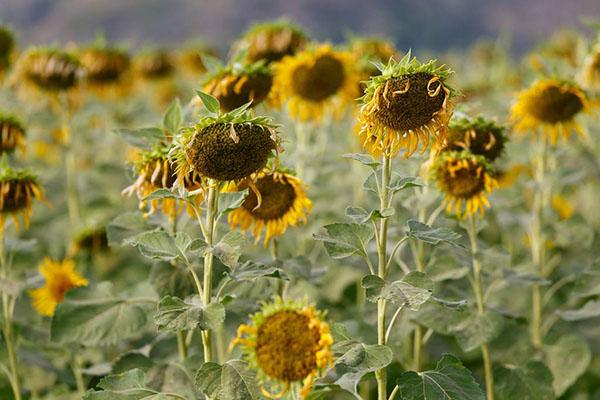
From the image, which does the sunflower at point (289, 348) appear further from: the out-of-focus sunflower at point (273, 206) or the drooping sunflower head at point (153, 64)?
the drooping sunflower head at point (153, 64)

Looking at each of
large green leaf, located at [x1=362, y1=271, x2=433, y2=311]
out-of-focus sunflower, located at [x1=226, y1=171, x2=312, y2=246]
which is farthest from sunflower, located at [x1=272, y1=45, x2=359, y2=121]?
large green leaf, located at [x1=362, y1=271, x2=433, y2=311]

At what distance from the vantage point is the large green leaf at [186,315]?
5.17 feet

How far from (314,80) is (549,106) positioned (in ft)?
2.77

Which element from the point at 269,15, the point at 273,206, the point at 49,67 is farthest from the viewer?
the point at 269,15

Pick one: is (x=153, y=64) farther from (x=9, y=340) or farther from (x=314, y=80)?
(x=9, y=340)

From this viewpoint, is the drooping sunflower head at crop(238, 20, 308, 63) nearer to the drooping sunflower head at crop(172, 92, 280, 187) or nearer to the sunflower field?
the sunflower field

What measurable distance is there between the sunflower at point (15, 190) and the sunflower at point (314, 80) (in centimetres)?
85

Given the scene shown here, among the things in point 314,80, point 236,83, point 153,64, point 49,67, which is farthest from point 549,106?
point 153,64

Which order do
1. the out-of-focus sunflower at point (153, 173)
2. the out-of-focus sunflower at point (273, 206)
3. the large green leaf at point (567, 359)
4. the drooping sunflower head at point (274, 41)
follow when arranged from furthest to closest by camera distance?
the drooping sunflower head at point (274, 41) < the large green leaf at point (567, 359) < the out-of-focus sunflower at point (273, 206) < the out-of-focus sunflower at point (153, 173)

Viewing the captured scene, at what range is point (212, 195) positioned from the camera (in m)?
1.68

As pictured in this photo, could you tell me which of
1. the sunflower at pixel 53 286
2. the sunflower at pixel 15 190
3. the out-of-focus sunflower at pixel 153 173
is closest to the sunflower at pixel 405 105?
the out-of-focus sunflower at pixel 153 173

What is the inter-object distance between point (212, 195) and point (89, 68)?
2580 millimetres

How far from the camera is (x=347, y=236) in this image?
1.78 metres

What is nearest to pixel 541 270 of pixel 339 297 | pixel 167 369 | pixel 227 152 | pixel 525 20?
pixel 339 297
